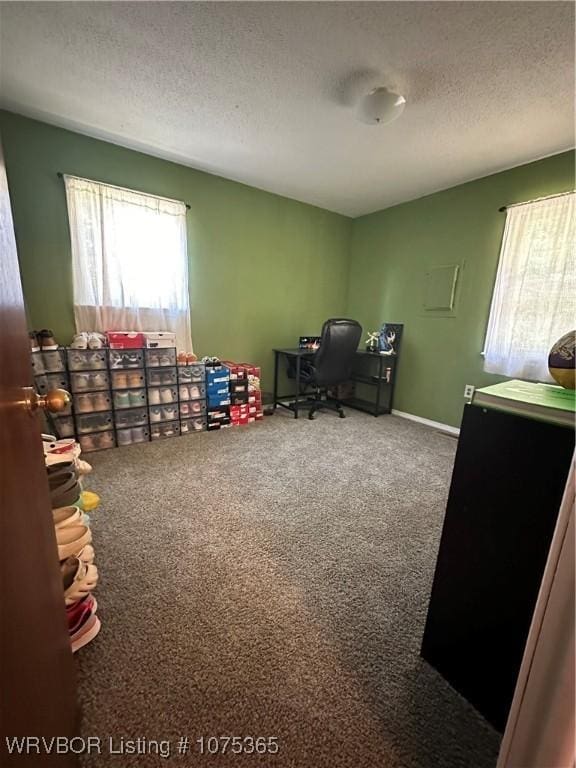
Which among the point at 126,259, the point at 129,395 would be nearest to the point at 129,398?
the point at 129,395

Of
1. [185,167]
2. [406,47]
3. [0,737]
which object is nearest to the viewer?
[0,737]

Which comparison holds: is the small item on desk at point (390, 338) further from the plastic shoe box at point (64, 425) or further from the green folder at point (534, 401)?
the plastic shoe box at point (64, 425)

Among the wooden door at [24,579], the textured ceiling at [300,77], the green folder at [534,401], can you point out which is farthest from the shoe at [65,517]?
the textured ceiling at [300,77]

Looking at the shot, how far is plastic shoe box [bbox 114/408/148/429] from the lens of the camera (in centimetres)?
250

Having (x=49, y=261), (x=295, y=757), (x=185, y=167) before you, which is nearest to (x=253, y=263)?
(x=185, y=167)

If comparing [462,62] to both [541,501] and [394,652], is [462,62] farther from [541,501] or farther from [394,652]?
[394,652]

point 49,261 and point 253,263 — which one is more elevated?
point 253,263

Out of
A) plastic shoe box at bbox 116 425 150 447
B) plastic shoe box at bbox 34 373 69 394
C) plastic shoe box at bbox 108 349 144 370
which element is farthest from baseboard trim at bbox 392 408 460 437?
plastic shoe box at bbox 34 373 69 394

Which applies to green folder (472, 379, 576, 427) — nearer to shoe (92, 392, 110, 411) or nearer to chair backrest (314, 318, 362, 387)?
chair backrest (314, 318, 362, 387)

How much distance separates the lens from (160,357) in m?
2.65

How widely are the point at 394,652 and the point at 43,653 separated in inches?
40.1

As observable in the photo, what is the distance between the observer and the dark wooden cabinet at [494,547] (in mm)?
689

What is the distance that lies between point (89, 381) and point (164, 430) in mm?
718

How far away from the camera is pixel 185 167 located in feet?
9.16
